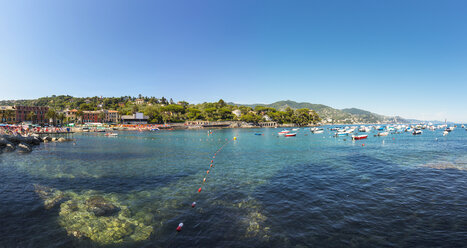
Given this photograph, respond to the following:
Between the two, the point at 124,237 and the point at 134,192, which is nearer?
the point at 124,237

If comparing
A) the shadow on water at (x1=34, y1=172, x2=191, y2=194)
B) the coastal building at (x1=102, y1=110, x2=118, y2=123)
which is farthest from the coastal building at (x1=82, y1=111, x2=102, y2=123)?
the shadow on water at (x1=34, y1=172, x2=191, y2=194)

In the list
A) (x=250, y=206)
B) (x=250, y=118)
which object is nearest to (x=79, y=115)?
(x=250, y=118)

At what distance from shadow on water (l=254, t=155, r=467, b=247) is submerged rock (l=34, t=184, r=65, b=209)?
1437 cm

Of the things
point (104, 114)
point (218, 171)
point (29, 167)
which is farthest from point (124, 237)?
point (104, 114)

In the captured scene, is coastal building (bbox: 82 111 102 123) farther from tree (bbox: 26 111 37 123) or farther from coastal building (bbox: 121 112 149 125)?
tree (bbox: 26 111 37 123)

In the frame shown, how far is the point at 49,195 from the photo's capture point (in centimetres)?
1554

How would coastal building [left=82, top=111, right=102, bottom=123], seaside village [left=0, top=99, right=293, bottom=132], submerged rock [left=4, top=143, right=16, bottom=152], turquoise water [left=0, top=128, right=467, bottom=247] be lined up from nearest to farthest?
turquoise water [left=0, top=128, right=467, bottom=247] → submerged rock [left=4, top=143, right=16, bottom=152] → seaside village [left=0, top=99, right=293, bottom=132] → coastal building [left=82, top=111, right=102, bottom=123]

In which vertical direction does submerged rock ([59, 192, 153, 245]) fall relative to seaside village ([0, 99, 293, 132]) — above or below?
below

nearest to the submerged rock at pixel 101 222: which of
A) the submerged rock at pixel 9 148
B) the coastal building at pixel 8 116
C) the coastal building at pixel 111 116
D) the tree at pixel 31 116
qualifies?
the submerged rock at pixel 9 148

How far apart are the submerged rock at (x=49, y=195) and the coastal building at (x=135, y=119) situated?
139m

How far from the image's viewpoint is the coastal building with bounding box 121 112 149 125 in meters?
147

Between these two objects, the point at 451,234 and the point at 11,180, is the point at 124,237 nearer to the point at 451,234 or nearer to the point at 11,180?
the point at 451,234

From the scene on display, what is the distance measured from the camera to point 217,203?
14297mm

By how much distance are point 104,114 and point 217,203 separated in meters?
169
